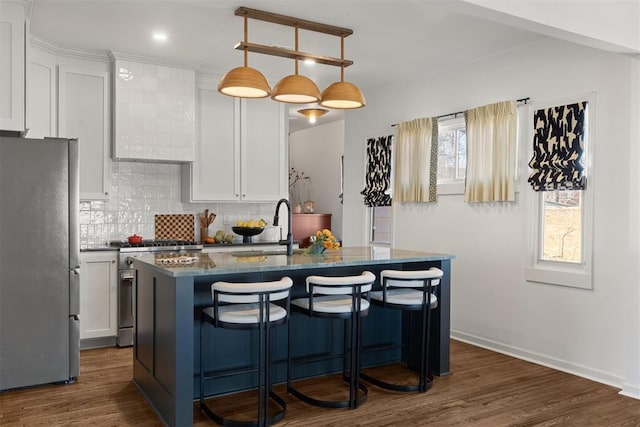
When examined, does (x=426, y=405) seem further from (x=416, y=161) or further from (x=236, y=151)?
(x=236, y=151)

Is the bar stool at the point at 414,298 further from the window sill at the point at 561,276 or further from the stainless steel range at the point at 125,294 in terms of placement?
the stainless steel range at the point at 125,294

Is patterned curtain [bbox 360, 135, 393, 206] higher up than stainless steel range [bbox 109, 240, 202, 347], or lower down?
higher up

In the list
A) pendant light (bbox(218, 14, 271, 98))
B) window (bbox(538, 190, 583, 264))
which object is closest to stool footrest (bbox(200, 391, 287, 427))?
pendant light (bbox(218, 14, 271, 98))

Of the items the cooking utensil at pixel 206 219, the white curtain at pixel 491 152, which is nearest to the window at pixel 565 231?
the white curtain at pixel 491 152

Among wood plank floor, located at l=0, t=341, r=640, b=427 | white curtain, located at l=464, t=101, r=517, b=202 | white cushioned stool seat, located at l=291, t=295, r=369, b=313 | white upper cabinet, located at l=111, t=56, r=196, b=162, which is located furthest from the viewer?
white upper cabinet, located at l=111, t=56, r=196, b=162

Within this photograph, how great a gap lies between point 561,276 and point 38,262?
3988mm

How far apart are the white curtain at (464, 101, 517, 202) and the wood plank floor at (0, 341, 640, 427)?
1.58m

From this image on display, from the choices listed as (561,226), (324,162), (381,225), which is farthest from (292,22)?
(324,162)

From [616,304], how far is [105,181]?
4.55 metres

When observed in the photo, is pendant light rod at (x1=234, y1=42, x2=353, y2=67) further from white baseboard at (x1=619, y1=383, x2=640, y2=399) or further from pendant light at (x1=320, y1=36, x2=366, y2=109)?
white baseboard at (x1=619, y1=383, x2=640, y2=399)

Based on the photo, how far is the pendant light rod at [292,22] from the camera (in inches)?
153

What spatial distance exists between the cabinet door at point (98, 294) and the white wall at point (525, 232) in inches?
120

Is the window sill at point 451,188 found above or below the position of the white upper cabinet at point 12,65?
below

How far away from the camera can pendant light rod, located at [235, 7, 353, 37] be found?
12.7 feet
